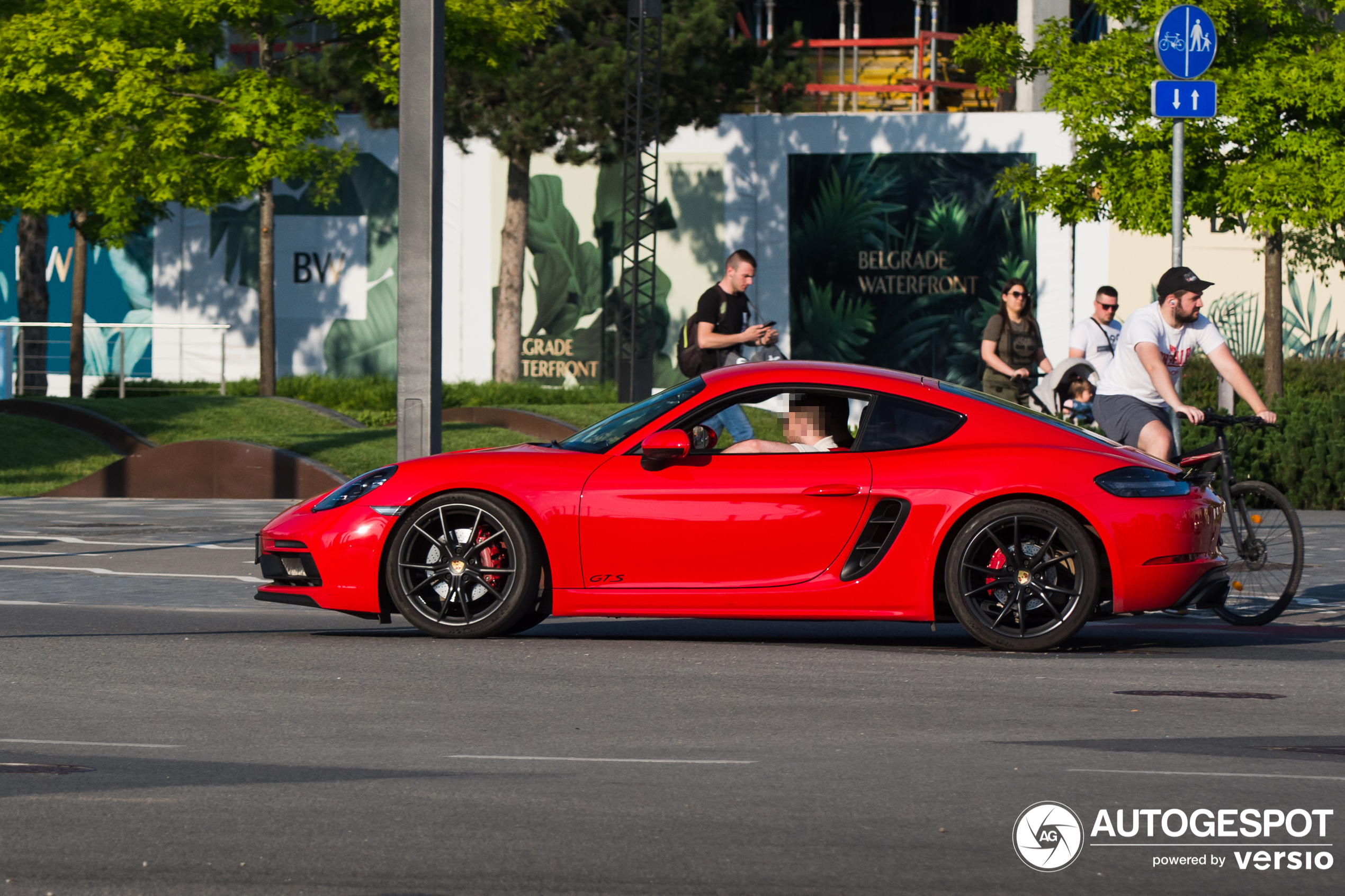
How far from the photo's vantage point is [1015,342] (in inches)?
530

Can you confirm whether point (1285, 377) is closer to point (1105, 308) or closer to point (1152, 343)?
point (1105, 308)

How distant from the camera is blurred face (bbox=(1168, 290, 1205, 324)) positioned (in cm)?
962

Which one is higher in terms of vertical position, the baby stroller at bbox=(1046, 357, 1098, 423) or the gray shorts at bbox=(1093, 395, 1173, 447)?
the baby stroller at bbox=(1046, 357, 1098, 423)

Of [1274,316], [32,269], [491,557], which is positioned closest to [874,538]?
[491,557]

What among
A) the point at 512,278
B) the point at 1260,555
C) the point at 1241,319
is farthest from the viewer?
the point at 512,278

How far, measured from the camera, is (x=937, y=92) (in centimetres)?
4088

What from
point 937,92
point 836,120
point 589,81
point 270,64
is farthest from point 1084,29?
point 270,64

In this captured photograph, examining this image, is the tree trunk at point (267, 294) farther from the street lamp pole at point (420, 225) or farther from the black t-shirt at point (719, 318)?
the black t-shirt at point (719, 318)

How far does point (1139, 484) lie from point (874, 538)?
1204mm

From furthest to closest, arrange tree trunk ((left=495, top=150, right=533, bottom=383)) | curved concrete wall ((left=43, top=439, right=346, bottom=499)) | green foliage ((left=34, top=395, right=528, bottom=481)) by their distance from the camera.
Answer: tree trunk ((left=495, top=150, right=533, bottom=383)) → green foliage ((left=34, top=395, right=528, bottom=481)) → curved concrete wall ((left=43, top=439, right=346, bottom=499))

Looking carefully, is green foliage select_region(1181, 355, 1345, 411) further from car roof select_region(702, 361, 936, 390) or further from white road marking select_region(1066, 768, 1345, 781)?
white road marking select_region(1066, 768, 1345, 781)

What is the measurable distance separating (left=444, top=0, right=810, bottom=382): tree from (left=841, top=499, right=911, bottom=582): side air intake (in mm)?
23384

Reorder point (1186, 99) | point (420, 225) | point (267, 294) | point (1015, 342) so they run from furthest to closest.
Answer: point (267, 294)
point (1015, 342)
point (1186, 99)
point (420, 225)
